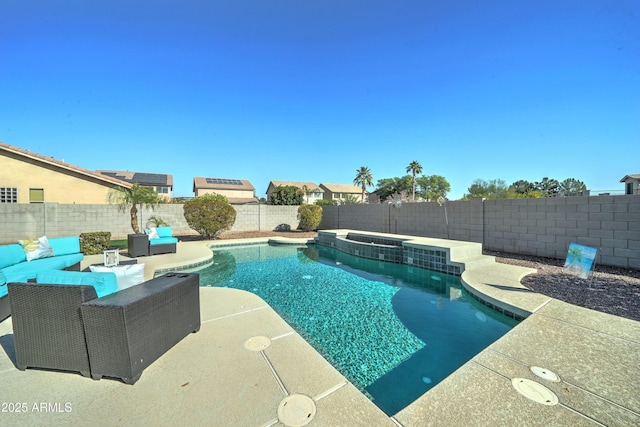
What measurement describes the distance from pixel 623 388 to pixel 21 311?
4.79 metres

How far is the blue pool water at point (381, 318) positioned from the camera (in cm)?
273

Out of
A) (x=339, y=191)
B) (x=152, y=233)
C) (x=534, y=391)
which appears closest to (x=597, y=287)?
(x=534, y=391)

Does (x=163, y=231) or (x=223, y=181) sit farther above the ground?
(x=223, y=181)

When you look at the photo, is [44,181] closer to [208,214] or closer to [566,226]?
[208,214]

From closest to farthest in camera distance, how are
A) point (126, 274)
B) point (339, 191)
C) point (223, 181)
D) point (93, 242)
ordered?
point (126, 274), point (93, 242), point (223, 181), point (339, 191)

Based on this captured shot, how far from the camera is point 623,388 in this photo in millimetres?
1977

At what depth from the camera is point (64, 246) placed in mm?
5324

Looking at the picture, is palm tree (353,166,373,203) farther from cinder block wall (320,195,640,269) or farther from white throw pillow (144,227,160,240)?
white throw pillow (144,227,160,240)

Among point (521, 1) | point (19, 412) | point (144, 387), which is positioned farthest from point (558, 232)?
point (19, 412)

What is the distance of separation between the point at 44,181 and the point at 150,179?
826 inches

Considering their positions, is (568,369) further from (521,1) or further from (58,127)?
(58,127)

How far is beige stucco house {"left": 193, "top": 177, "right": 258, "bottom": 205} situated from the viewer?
3689 cm

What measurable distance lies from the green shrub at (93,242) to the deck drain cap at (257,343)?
26.9ft

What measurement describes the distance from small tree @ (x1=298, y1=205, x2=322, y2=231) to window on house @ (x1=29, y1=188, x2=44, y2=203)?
1360cm
